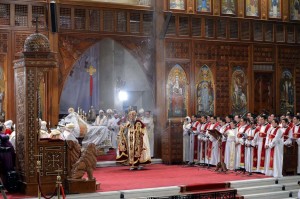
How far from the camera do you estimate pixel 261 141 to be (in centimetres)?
1581

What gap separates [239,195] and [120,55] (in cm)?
1253

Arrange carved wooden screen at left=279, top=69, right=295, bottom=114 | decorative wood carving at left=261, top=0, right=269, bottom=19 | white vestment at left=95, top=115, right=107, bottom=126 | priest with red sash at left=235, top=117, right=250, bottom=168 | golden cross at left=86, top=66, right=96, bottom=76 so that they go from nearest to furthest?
priest with red sash at left=235, top=117, right=250, bottom=168 → white vestment at left=95, top=115, right=107, bottom=126 → decorative wood carving at left=261, top=0, right=269, bottom=19 → carved wooden screen at left=279, top=69, right=295, bottom=114 → golden cross at left=86, top=66, right=96, bottom=76

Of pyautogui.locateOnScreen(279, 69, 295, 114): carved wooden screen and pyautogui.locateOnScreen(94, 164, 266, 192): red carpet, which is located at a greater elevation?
pyautogui.locateOnScreen(279, 69, 295, 114): carved wooden screen

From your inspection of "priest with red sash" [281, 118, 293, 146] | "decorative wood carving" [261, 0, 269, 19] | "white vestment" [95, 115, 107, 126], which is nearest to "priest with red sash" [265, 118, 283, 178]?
"priest with red sash" [281, 118, 293, 146]

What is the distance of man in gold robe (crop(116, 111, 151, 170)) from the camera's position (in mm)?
17016

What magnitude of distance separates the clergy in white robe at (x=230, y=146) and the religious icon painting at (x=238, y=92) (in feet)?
14.7

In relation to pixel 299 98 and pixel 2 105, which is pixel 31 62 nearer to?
pixel 2 105

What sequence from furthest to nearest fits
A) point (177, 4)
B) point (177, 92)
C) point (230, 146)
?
point (177, 4), point (177, 92), point (230, 146)

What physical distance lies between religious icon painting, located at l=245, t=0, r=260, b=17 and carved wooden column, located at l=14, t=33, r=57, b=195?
1146 cm

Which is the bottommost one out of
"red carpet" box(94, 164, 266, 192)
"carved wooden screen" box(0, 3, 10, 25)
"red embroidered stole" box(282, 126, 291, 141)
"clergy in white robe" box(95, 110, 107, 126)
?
"red carpet" box(94, 164, 266, 192)

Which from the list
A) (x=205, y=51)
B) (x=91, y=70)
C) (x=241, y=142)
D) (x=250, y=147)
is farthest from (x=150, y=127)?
(x=250, y=147)

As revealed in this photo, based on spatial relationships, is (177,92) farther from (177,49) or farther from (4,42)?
(4,42)

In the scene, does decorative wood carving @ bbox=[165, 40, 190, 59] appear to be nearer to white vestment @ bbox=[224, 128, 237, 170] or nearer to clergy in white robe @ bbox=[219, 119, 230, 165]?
clergy in white robe @ bbox=[219, 119, 230, 165]

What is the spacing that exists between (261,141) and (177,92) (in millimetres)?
5096
